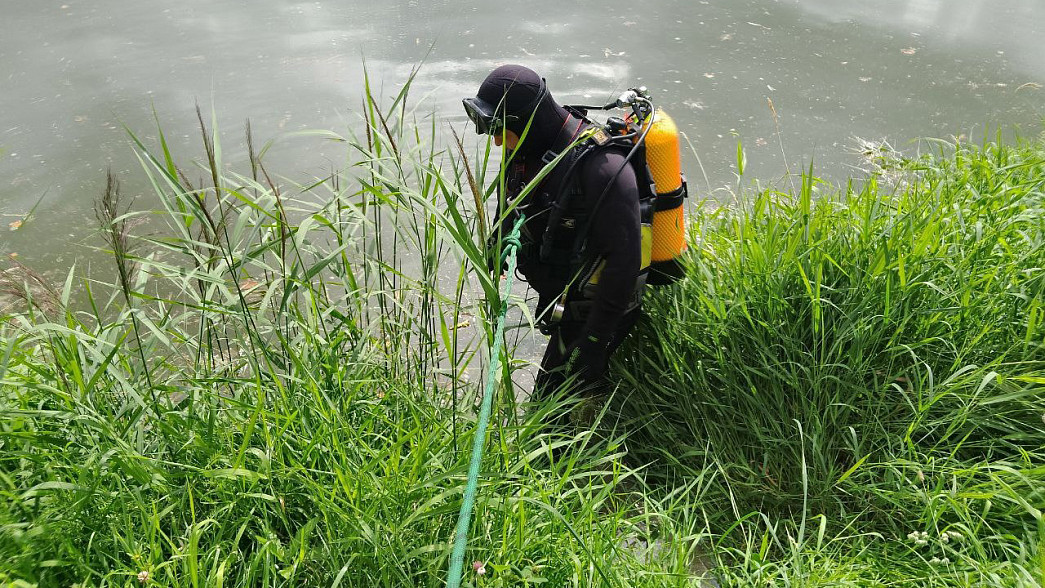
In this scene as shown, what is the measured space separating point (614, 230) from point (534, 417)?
71 centimetres

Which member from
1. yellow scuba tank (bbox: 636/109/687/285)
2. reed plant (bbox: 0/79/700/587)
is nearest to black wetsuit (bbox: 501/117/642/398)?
yellow scuba tank (bbox: 636/109/687/285)

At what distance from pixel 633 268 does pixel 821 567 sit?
95 centimetres

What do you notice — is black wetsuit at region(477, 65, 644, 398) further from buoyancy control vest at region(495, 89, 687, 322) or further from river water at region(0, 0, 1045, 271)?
river water at region(0, 0, 1045, 271)

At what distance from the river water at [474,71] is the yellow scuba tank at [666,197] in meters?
1.64

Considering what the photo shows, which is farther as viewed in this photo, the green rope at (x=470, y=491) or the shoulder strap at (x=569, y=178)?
the shoulder strap at (x=569, y=178)

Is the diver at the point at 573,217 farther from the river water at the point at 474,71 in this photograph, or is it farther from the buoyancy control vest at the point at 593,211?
the river water at the point at 474,71

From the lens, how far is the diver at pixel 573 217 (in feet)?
7.15

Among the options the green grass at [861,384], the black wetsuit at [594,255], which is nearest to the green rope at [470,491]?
the black wetsuit at [594,255]

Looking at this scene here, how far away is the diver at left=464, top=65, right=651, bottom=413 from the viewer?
7.15ft

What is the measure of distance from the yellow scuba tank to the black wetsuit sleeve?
0.17m

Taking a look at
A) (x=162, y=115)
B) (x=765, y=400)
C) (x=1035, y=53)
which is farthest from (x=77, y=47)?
(x=1035, y=53)

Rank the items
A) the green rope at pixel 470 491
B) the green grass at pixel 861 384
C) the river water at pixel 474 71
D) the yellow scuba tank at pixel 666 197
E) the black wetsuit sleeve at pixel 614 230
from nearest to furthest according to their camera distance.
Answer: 1. the green rope at pixel 470 491
2. the green grass at pixel 861 384
3. the black wetsuit sleeve at pixel 614 230
4. the yellow scuba tank at pixel 666 197
5. the river water at pixel 474 71

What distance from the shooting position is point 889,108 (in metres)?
4.82

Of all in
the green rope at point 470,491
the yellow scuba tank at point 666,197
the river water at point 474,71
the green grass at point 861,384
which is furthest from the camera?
the river water at point 474,71
